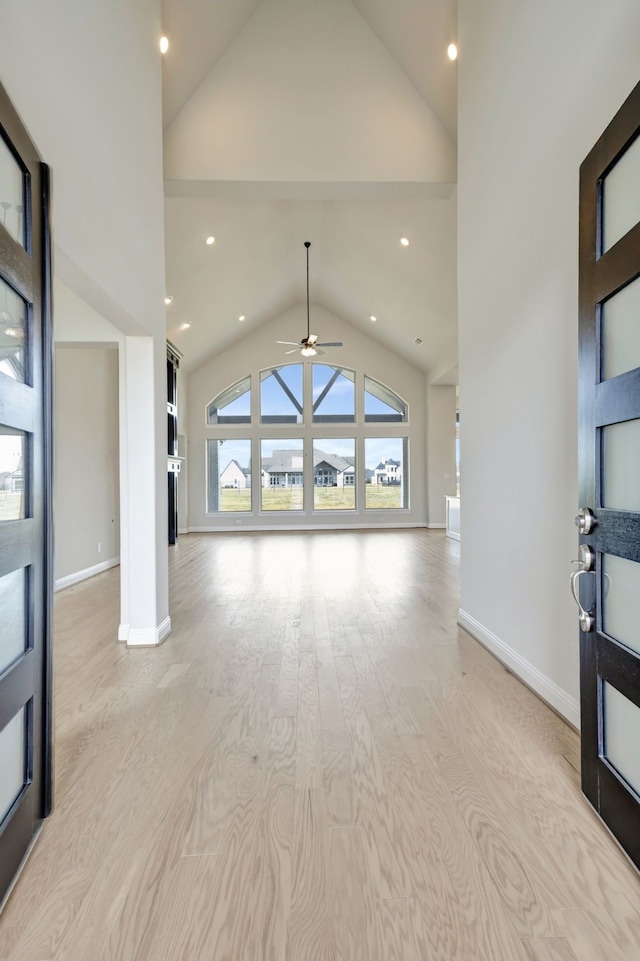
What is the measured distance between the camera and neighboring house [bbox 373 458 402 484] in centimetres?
1120

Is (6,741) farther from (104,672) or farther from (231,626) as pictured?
(231,626)

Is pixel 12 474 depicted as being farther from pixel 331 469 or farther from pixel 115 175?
pixel 331 469

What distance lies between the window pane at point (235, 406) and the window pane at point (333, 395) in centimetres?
147

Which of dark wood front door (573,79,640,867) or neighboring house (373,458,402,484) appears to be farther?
neighboring house (373,458,402,484)

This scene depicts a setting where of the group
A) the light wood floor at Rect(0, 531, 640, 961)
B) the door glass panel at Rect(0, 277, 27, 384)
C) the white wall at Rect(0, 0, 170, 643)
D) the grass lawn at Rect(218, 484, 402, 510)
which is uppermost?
the white wall at Rect(0, 0, 170, 643)

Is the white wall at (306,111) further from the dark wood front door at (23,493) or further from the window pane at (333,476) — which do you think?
the window pane at (333,476)

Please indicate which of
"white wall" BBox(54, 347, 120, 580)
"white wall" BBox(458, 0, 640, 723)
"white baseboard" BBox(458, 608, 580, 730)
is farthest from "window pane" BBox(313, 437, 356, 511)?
"white baseboard" BBox(458, 608, 580, 730)

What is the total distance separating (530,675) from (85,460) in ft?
16.8

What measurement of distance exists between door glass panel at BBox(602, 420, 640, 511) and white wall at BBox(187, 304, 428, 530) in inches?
371

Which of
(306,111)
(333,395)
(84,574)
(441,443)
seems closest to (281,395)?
(333,395)

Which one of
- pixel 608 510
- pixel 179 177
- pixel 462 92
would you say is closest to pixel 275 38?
pixel 179 177

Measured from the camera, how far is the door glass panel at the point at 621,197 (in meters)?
1.42

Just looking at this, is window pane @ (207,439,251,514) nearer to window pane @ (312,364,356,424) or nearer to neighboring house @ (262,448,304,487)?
neighboring house @ (262,448,304,487)

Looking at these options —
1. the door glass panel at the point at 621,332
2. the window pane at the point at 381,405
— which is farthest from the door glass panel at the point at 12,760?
the window pane at the point at 381,405
